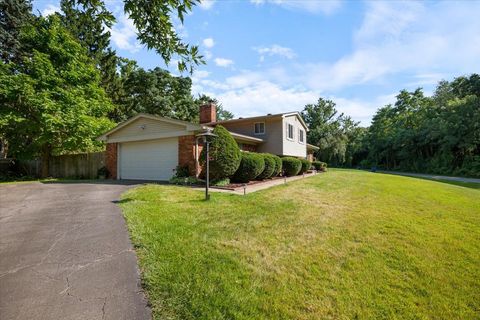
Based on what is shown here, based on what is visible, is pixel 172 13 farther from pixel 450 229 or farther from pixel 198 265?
pixel 450 229

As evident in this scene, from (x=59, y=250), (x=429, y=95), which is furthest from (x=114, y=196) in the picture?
(x=429, y=95)

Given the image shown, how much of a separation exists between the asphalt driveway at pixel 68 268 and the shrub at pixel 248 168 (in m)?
6.53

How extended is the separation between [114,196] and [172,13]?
6516 mm

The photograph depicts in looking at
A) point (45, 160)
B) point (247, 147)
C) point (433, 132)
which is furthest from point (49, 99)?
point (433, 132)

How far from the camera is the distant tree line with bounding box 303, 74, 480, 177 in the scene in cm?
2733

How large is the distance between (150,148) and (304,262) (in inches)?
463

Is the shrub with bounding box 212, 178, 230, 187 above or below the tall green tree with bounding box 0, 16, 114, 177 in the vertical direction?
below

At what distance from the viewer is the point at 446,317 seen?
260 centimetres

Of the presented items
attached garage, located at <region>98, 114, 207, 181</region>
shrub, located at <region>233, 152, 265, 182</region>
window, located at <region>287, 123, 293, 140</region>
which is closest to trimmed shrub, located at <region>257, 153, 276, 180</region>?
shrub, located at <region>233, 152, 265, 182</region>

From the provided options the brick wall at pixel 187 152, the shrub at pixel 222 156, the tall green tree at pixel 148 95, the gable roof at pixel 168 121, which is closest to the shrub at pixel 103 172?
the gable roof at pixel 168 121

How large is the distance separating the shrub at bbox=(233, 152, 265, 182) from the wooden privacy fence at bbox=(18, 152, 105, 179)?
405 inches

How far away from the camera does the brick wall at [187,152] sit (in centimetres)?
1158

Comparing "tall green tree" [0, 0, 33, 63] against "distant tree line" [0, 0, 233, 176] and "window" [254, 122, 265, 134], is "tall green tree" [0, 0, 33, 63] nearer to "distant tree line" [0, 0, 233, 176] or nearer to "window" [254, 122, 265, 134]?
"distant tree line" [0, 0, 233, 176]

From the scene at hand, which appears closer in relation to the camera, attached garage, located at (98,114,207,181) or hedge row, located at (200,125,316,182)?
hedge row, located at (200,125,316,182)
